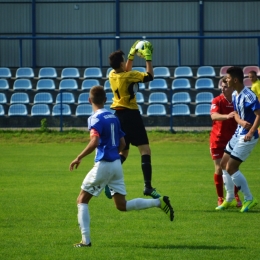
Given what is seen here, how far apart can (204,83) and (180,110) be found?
187 cm

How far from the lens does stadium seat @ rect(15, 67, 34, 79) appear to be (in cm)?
2644

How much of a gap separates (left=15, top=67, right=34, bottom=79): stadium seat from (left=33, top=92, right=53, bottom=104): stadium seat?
5.34 feet

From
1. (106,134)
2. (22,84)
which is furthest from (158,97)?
(106,134)

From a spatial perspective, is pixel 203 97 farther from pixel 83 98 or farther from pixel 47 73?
pixel 47 73

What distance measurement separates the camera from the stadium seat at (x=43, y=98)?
2464 centimetres

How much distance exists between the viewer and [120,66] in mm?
10367

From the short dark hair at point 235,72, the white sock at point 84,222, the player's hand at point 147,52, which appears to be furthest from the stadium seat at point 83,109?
the white sock at point 84,222

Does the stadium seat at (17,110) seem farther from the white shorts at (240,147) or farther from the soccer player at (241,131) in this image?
the white shorts at (240,147)

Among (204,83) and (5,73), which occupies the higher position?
(5,73)

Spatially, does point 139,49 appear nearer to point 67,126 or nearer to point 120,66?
point 120,66

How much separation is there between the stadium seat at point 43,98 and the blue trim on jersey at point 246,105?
1551 centimetres

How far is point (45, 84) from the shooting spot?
25547 millimetres

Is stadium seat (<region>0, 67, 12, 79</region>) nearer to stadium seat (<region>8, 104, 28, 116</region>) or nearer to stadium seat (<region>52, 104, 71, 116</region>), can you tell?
stadium seat (<region>8, 104, 28, 116</region>)

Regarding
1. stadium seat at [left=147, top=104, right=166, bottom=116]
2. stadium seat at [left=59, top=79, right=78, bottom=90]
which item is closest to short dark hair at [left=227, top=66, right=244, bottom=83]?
stadium seat at [left=147, top=104, right=166, bottom=116]
